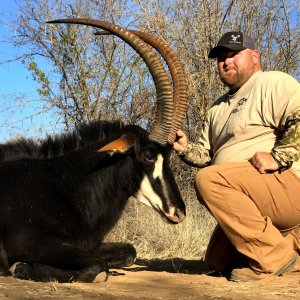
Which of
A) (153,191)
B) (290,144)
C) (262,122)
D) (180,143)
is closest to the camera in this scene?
(290,144)

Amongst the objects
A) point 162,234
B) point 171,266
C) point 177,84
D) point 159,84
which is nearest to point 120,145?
point 159,84

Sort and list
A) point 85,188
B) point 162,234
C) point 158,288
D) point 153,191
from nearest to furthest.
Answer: point 158,288 → point 153,191 → point 85,188 → point 162,234

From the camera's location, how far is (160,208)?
4.81 meters

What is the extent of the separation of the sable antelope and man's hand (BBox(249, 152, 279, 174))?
795mm

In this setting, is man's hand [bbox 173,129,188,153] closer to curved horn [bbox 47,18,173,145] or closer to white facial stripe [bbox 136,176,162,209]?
curved horn [bbox 47,18,173,145]

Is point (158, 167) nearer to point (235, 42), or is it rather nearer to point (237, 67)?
point (237, 67)

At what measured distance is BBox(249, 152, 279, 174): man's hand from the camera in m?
4.45

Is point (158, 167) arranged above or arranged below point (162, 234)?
above

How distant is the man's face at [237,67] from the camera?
5.01 metres

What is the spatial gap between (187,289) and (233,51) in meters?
2.25

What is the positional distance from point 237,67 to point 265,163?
1.06 meters

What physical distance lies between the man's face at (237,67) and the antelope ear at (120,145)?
108 cm

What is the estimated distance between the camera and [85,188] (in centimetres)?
496

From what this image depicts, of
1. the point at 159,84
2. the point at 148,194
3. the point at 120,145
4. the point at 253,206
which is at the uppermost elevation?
the point at 159,84
